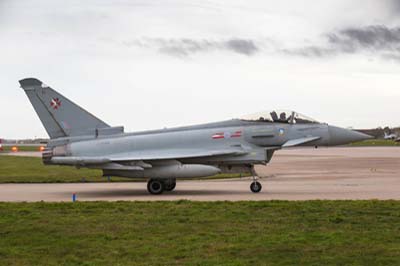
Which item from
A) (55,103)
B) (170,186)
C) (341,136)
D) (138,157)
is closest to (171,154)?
(138,157)

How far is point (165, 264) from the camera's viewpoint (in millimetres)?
7402

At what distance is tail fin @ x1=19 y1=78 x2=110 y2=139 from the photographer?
20016 millimetres

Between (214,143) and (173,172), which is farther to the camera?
(214,143)

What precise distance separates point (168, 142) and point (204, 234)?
10171mm

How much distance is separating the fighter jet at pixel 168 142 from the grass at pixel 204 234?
17.9 feet

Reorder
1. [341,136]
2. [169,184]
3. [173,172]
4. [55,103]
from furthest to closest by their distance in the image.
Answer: [55,103] → [169,184] → [341,136] → [173,172]

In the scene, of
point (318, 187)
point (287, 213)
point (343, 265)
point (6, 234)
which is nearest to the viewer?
point (343, 265)

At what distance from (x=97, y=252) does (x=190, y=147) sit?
1143 cm

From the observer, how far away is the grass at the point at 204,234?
7.74 metres

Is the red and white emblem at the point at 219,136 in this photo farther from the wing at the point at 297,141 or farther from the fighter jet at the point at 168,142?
the wing at the point at 297,141

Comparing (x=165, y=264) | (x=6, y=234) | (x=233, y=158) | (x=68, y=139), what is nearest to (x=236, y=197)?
(x=233, y=158)

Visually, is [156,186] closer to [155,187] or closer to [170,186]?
[155,187]

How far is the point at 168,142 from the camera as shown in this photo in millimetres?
19500

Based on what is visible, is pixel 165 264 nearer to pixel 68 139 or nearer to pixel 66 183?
pixel 68 139
